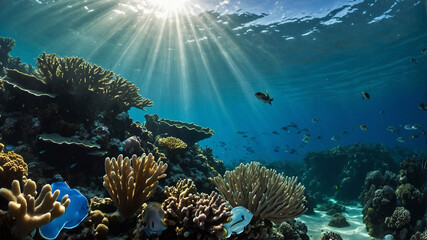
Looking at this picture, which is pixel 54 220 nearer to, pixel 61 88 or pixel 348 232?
pixel 61 88

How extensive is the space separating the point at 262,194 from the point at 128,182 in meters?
2.41

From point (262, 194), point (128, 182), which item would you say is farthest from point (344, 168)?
point (128, 182)

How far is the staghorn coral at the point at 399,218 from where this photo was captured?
7340 mm

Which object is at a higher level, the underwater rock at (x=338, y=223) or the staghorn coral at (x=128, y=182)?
the staghorn coral at (x=128, y=182)

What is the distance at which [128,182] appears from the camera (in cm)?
311

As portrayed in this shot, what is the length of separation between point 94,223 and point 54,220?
32.6 inches

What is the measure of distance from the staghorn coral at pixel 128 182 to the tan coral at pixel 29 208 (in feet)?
3.17

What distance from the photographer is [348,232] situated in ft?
28.2

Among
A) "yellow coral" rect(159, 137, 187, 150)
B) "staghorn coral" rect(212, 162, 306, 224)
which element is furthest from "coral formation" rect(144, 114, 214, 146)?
"staghorn coral" rect(212, 162, 306, 224)

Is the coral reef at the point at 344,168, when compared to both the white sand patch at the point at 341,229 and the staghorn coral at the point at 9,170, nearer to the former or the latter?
the white sand patch at the point at 341,229

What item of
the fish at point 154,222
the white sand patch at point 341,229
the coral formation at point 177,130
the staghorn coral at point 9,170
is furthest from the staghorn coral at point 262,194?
the coral formation at point 177,130

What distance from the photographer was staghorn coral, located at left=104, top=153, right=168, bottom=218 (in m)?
3.17

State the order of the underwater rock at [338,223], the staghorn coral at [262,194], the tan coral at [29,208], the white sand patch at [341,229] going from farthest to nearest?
the underwater rock at [338,223] < the white sand patch at [341,229] < the staghorn coral at [262,194] < the tan coral at [29,208]

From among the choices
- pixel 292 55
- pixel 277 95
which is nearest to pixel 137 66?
pixel 292 55
